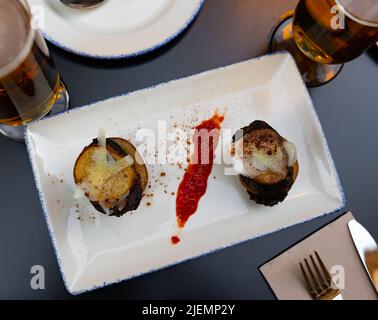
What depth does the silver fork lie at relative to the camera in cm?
90

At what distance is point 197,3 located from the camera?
92 centimetres

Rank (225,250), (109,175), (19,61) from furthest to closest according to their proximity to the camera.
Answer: (225,250) → (109,175) → (19,61)

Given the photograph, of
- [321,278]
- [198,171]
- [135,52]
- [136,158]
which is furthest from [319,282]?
[135,52]

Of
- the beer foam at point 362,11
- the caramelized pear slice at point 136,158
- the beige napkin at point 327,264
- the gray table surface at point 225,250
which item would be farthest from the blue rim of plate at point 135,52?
the beige napkin at point 327,264

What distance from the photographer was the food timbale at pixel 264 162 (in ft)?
2.85

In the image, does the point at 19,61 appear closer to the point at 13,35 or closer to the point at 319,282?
the point at 13,35

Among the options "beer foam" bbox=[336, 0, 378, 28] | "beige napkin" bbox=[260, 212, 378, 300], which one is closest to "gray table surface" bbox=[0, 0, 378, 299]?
"beige napkin" bbox=[260, 212, 378, 300]

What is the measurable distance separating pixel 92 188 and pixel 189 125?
0.77ft

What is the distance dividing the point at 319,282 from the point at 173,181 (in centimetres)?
34

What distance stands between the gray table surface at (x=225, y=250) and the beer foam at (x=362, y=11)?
0.76 ft

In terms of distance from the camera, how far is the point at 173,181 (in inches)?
36.3

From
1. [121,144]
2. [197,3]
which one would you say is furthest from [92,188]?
[197,3]
